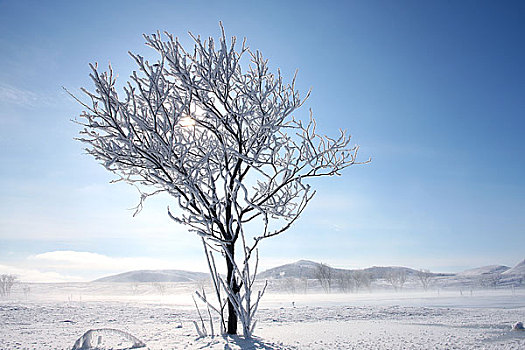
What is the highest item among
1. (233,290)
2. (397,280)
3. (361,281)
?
(233,290)

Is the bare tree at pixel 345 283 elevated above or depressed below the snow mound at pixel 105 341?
below

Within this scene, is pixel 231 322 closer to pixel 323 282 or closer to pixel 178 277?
pixel 323 282

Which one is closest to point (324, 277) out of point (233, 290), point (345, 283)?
point (345, 283)

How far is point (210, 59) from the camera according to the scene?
265 inches

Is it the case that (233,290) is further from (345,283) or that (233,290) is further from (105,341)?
(345,283)

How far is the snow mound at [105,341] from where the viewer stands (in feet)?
17.7

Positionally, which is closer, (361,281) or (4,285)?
(4,285)

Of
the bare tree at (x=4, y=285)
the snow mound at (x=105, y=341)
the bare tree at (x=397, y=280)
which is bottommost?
the bare tree at (x=397, y=280)

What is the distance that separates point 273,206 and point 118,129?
128 inches

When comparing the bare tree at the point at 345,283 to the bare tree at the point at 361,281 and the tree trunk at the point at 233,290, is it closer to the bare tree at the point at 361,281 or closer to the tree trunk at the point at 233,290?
the bare tree at the point at 361,281

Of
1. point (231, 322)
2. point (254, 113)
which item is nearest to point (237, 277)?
point (231, 322)

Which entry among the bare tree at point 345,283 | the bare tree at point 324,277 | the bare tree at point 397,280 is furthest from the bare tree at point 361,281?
the bare tree at point 397,280

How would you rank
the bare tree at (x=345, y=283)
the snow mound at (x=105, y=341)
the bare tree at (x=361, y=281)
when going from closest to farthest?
the snow mound at (x=105, y=341), the bare tree at (x=345, y=283), the bare tree at (x=361, y=281)

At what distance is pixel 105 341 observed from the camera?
19.1ft
